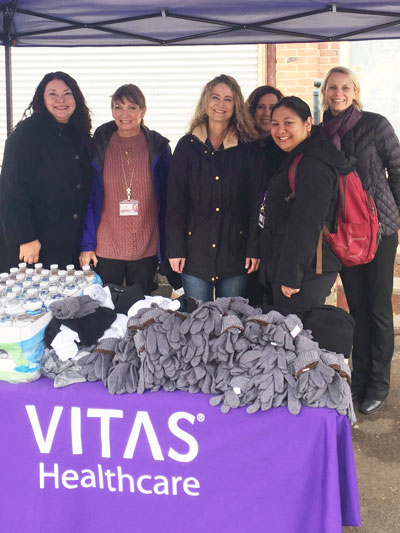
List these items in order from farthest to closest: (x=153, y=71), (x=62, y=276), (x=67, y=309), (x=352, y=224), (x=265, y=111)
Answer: (x=153, y=71) < (x=265, y=111) < (x=352, y=224) < (x=62, y=276) < (x=67, y=309)

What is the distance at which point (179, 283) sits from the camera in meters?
3.51

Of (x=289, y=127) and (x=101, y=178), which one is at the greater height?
(x=289, y=127)

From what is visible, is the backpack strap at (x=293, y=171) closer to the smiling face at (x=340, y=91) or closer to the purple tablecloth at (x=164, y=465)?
A: the smiling face at (x=340, y=91)

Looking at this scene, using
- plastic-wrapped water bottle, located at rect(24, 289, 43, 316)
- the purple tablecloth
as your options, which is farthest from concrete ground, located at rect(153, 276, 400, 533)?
plastic-wrapped water bottle, located at rect(24, 289, 43, 316)

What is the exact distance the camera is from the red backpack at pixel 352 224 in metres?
2.74

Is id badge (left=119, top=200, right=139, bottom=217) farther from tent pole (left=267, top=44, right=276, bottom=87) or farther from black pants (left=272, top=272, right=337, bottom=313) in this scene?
tent pole (left=267, top=44, right=276, bottom=87)

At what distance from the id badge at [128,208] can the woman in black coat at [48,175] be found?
0.23 metres

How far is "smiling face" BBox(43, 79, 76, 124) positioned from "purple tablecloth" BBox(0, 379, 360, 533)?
173 centimetres

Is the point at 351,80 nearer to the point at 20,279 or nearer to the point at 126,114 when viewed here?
the point at 126,114

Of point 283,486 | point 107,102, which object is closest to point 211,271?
point 283,486

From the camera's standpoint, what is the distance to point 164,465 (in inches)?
→ 77.9

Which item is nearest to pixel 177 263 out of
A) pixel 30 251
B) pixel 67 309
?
pixel 30 251

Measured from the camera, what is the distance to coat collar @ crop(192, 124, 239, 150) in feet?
10.1

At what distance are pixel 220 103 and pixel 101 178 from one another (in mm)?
794
